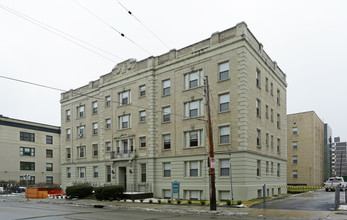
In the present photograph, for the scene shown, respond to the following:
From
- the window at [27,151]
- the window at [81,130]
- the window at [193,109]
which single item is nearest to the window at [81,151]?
the window at [81,130]

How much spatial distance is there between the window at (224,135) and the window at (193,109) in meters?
2.62

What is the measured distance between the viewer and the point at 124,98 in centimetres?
3719

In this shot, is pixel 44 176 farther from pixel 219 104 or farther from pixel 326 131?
pixel 326 131

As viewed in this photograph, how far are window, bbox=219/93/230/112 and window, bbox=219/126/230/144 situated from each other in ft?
5.28

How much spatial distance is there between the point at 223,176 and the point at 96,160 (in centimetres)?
1868

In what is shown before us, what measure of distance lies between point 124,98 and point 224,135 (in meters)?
13.9

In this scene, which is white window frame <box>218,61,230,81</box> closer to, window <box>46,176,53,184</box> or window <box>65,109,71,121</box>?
window <box>65,109,71,121</box>

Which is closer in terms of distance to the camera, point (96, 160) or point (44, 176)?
point (96, 160)

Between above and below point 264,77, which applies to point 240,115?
below

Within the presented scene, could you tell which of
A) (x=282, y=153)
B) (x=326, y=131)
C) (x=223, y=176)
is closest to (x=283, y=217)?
(x=223, y=176)

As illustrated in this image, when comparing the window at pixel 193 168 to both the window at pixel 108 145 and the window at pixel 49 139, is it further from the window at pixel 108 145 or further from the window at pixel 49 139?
the window at pixel 49 139

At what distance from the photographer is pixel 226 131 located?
1095 inches

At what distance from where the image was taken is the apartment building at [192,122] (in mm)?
27312

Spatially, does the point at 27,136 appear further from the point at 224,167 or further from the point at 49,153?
the point at 224,167
